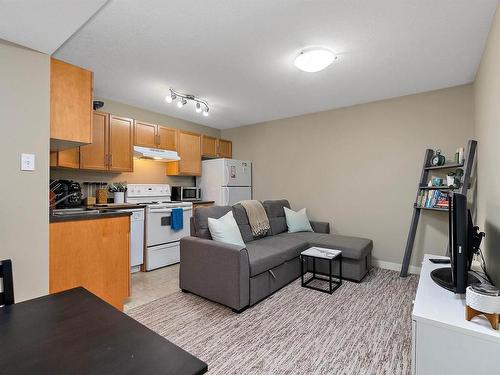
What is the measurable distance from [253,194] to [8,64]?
395 cm

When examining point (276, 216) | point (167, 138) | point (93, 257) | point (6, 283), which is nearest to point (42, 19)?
point (6, 283)

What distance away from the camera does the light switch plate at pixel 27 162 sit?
1922 mm

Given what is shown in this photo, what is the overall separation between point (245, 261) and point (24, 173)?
1931mm

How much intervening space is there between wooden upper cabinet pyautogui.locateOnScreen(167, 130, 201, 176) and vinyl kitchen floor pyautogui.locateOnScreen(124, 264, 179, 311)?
5.45 feet

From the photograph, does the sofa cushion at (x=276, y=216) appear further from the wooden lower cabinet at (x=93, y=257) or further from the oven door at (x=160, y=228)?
the wooden lower cabinet at (x=93, y=257)

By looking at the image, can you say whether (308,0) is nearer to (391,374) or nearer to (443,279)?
(443,279)

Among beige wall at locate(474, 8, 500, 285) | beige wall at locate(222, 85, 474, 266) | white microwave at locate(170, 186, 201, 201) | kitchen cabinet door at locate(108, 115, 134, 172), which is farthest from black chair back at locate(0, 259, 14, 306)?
beige wall at locate(222, 85, 474, 266)

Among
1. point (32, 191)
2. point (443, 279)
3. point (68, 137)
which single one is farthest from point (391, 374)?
point (68, 137)

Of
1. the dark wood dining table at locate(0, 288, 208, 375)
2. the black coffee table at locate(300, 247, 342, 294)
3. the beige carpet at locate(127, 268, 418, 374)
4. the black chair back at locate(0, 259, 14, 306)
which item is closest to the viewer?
the dark wood dining table at locate(0, 288, 208, 375)

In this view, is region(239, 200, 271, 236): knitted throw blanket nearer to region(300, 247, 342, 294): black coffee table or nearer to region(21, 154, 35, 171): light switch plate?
region(300, 247, 342, 294): black coffee table

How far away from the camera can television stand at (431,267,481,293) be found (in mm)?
1553

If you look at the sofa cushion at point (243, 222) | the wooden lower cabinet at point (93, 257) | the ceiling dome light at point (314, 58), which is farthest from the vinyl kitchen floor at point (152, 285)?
the ceiling dome light at point (314, 58)

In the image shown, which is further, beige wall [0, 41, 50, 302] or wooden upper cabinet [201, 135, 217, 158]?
wooden upper cabinet [201, 135, 217, 158]

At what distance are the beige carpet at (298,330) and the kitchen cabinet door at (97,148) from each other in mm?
1999
